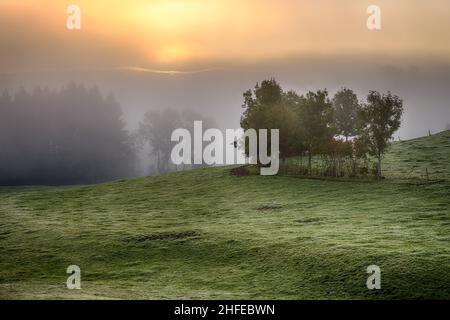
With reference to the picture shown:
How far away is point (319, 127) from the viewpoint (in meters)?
75.4

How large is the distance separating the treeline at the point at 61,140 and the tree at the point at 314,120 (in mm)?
87572

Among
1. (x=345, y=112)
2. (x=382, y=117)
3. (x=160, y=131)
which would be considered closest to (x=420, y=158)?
(x=382, y=117)

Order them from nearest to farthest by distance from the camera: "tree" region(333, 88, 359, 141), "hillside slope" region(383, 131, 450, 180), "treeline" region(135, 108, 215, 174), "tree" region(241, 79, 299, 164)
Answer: "hillside slope" region(383, 131, 450, 180), "tree" region(241, 79, 299, 164), "tree" region(333, 88, 359, 141), "treeline" region(135, 108, 215, 174)

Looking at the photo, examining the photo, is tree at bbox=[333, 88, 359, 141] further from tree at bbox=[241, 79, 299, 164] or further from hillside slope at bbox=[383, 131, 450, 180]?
tree at bbox=[241, 79, 299, 164]

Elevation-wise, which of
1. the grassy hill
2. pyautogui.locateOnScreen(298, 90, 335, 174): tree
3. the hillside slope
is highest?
pyautogui.locateOnScreen(298, 90, 335, 174): tree

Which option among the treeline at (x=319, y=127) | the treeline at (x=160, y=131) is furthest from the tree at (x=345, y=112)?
the treeline at (x=160, y=131)

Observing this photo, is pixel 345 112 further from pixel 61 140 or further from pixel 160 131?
pixel 61 140

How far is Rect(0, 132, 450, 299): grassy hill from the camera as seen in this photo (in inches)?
1114

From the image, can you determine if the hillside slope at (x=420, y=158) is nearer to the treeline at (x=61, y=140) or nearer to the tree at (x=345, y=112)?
the tree at (x=345, y=112)

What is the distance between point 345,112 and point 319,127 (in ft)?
115

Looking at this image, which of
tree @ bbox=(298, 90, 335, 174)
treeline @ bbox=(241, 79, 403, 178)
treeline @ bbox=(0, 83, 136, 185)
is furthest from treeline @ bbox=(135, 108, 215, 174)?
tree @ bbox=(298, 90, 335, 174)

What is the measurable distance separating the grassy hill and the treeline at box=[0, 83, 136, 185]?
257 ft

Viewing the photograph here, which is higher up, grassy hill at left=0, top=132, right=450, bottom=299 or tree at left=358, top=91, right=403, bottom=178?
tree at left=358, top=91, right=403, bottom=178

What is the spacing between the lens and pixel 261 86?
8225cm
